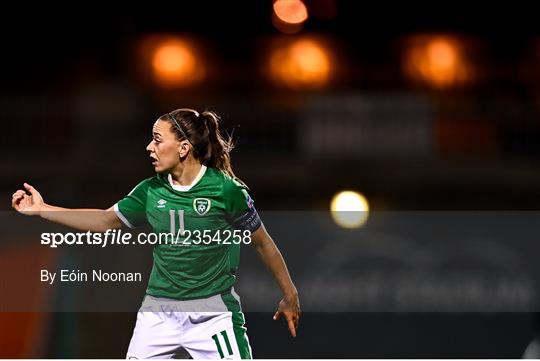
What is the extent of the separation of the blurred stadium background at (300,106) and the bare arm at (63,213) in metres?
0.04

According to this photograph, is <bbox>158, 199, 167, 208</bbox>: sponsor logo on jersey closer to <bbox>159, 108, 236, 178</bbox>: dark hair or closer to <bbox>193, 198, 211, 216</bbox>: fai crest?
<bbox>193, 198, 211, 216</bbox>: fai crest

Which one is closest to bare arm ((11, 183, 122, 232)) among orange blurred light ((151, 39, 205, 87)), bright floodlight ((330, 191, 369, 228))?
orange blurred light ((151, 39, 205, 87))

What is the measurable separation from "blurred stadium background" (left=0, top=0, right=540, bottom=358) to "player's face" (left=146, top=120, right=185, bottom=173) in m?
0.05

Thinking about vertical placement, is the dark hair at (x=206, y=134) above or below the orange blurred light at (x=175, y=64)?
below

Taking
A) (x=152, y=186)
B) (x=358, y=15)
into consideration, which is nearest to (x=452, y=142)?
(x=358, y=15)

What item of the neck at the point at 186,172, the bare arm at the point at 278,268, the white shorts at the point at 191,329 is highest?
the neck at the point at 186,172

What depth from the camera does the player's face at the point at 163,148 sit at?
16.0 feet

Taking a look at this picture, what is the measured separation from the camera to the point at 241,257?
16.0ft

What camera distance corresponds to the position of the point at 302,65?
4.86 meters

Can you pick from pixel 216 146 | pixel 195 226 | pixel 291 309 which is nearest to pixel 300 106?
pixel 216 146

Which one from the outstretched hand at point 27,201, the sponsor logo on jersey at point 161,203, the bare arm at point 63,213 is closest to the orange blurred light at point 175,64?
the sponsor logo on jersey at point 161,203

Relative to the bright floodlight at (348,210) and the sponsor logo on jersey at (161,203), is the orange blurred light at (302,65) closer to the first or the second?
the bright floodlight at (348,210)

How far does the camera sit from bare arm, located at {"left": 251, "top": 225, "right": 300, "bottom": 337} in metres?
4.90

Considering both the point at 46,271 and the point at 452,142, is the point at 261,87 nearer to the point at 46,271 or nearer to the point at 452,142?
the point at 452,142
